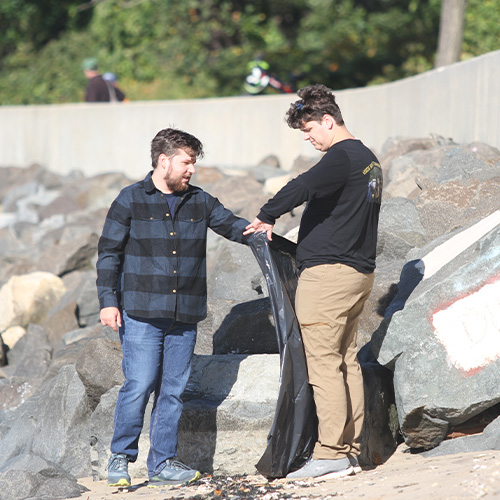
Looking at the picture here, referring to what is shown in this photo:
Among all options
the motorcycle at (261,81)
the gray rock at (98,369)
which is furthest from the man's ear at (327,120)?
the motorcycle at (261,81)

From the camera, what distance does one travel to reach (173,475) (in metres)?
4.64

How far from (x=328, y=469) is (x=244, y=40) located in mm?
17915

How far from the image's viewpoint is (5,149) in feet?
67.3

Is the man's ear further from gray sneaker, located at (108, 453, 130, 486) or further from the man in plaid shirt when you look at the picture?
gray sneaker, located at (108, 453, 130, 486)

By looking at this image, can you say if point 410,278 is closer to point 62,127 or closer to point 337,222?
point 337,222

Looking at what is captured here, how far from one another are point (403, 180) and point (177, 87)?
48.5 feet

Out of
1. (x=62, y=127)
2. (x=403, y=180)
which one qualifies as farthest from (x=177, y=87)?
(x=403, y=180)

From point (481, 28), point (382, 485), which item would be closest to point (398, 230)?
point (382, 485)

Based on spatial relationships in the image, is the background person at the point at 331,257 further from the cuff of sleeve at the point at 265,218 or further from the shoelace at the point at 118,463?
the shoelace at the point at 118,463

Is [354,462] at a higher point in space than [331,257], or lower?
lower

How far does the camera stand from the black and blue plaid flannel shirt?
4617mm

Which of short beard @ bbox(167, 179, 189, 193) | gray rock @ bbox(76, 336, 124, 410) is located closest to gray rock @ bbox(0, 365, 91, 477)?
gray rock @ bbox(76, 336, 124, 410)

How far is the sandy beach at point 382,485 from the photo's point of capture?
390 centimetres

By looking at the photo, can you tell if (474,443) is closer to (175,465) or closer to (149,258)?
(175,465)
